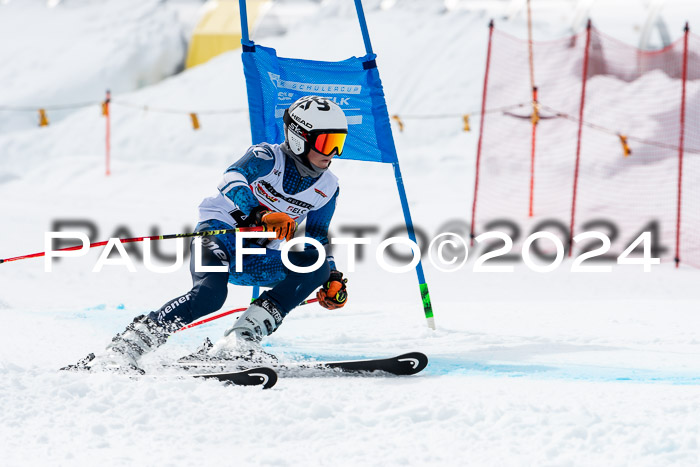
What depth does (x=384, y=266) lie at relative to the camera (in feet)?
31.0

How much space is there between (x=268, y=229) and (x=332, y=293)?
668mm

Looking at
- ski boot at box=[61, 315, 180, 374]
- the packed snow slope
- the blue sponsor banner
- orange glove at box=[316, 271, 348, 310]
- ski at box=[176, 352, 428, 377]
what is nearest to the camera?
the packed snow slope

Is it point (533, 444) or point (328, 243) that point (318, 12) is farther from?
point (533, 444)

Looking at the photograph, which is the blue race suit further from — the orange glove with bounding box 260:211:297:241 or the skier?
the orange glove with bounding box 260:211:297:241

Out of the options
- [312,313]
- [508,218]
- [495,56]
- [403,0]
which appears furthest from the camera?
[403,0]

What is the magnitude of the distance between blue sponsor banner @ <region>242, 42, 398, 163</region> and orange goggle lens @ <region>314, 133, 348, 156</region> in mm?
1470

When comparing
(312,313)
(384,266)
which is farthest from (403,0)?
(312,313)

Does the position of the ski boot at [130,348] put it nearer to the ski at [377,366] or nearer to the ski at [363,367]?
the ski at [363,367]

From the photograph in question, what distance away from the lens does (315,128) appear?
4172mm

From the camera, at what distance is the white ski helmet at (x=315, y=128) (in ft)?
13.7

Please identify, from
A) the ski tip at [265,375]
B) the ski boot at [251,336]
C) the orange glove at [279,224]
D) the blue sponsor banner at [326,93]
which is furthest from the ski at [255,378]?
the blue sponsor banner at [326,93]

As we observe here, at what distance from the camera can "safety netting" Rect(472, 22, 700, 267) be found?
36.4 ft

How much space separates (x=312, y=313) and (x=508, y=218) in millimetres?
6033

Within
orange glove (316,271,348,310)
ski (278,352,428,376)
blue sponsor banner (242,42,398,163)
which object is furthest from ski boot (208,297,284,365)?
blue sponsor banner (242,42,398,163)
